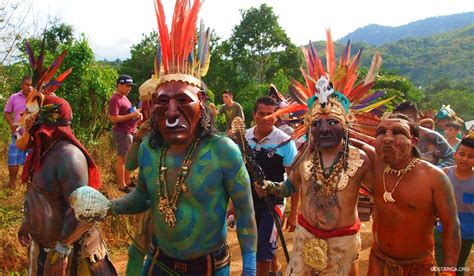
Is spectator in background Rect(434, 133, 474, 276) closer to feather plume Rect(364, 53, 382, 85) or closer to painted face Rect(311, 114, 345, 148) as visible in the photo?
feather plume Rect(364, 53, 382, 85)

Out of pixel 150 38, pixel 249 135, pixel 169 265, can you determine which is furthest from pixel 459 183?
pixel 150 38

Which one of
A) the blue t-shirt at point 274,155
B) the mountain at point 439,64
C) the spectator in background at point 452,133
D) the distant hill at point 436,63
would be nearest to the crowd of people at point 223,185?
the blue t-shirt at point 274,155

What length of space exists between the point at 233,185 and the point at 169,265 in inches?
23.2

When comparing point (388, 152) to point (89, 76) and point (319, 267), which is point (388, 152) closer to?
point (319, 267)

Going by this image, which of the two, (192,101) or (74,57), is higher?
(74,57)

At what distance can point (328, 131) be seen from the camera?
3.36m

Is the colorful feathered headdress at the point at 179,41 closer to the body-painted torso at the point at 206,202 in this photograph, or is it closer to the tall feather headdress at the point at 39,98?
the body-painted torso at the point at 206,202

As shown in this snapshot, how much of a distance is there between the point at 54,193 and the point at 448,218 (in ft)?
8.63

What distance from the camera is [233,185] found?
2467mm

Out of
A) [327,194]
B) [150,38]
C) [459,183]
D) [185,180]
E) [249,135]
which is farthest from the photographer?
[150,38]

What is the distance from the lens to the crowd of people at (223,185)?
247cm

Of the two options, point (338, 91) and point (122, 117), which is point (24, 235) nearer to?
point (338, 91)

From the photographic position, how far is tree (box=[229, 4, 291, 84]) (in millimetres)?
25594

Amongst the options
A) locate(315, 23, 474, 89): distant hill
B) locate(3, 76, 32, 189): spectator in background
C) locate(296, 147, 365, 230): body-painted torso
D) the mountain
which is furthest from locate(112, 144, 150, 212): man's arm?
the mountain
